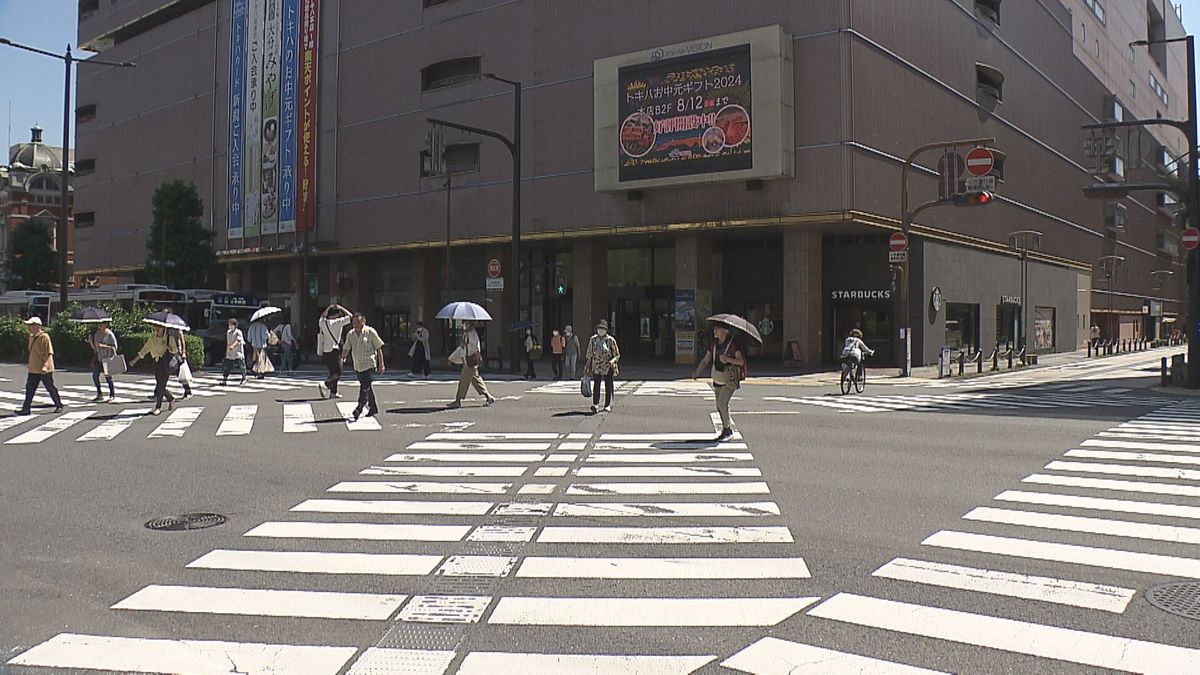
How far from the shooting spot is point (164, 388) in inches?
692

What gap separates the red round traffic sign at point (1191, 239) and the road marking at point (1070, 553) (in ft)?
69.3

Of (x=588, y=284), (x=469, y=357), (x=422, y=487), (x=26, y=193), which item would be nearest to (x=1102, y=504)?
(x=422, y=487)

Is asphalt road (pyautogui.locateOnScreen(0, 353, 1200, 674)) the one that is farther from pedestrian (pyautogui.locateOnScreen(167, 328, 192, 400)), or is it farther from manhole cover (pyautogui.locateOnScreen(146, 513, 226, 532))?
pedestrian (pyautogui.locateOnScreen(167, 328, 192, 400))

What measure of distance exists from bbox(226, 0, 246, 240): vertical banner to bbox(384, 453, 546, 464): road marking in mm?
43237

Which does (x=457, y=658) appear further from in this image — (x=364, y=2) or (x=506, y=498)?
(x=364, y=2)

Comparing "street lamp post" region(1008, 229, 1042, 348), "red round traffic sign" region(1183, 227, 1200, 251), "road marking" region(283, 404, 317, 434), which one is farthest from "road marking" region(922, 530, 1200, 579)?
"street lamp post" region(1008, 229, 1042, 348)

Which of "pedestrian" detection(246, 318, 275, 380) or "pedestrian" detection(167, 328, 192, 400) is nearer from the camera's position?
"pedestrian" detection(167, 328, 192, 400)

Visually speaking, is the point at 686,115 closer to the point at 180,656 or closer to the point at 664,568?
the point at 664,568

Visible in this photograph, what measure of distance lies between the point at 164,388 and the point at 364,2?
32982 mm

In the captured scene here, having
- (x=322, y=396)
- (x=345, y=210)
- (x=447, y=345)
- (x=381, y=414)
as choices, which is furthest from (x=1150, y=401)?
(x=345, y=210)

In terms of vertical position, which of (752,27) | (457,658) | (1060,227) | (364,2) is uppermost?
(364,2)

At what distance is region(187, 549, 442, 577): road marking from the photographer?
22.0 ft

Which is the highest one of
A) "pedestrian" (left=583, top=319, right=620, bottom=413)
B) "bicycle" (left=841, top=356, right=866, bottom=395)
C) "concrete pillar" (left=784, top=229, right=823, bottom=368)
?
"concrete pillar" (left=784, top=229, right=823, bottom=368)

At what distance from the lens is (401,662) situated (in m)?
4.88
